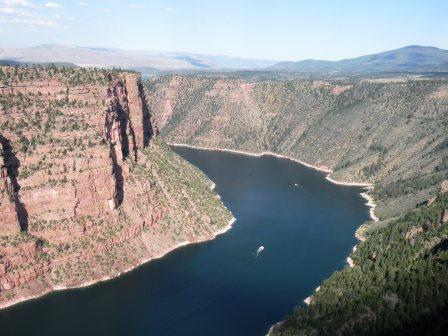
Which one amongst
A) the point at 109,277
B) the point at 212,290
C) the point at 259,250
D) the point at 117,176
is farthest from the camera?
the point at 259,250

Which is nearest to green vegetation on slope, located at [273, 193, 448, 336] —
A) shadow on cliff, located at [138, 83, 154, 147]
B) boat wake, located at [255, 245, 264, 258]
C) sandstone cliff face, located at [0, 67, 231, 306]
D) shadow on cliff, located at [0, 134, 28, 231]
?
boat wake, located at [255, 245, 264, 258]

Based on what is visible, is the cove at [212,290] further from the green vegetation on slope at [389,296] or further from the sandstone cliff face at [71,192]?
the green vegetation on slope at [389,296]

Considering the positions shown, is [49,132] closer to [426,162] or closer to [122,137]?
[122,137]

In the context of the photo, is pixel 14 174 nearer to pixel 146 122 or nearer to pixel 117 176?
pixel 117 176

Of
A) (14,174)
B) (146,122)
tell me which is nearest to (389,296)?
(14,174)

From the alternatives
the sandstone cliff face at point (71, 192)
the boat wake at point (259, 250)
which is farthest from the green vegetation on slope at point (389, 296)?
the sandstone cliff face at point (71, 192)

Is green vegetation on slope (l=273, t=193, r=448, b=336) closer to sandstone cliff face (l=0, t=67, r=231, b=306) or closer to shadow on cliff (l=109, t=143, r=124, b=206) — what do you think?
sandstone cliff face (l=0, t=67, r=231, b=306)

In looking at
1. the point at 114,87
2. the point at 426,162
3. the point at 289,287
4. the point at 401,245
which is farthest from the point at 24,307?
the point at 426,162
